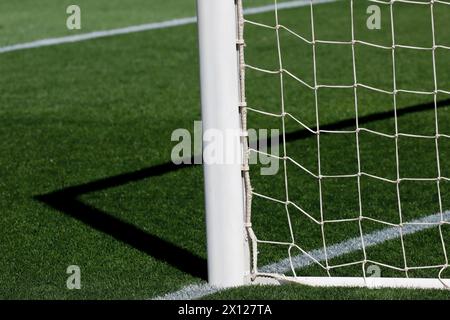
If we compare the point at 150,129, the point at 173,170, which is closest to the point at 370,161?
the point at 173,170

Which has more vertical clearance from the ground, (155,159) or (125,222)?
(155,159)

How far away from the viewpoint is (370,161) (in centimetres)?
656

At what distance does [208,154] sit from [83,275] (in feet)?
2.49

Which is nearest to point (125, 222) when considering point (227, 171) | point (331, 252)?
point (331, 252)

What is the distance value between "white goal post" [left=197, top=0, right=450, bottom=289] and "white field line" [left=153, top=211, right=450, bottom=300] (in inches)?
3.7

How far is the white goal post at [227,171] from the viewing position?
14.1 ft

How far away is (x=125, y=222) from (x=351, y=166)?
61.7 inches

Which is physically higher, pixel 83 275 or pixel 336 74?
pixel 336 74

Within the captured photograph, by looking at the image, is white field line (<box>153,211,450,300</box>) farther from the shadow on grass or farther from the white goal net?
the shadow on grass

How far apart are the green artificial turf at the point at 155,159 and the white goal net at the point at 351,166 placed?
0.06 ft

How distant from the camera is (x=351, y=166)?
6.46m

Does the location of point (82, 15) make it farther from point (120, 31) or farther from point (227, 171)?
point (227, 171)
